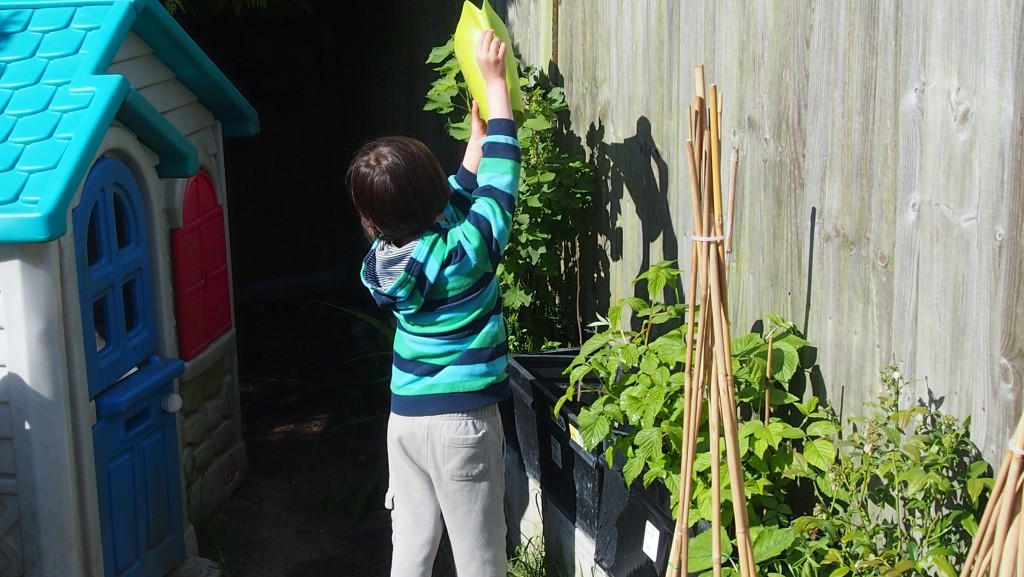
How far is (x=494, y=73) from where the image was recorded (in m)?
3.18

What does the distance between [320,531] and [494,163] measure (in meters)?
2.23

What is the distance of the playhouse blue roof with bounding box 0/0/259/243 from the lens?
3248 mm

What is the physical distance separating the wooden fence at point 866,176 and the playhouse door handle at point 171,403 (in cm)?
183

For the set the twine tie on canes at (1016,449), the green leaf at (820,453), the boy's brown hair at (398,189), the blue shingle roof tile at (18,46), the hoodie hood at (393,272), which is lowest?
the green leaf at (820,453)

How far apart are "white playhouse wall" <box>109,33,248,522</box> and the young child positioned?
4.57ft

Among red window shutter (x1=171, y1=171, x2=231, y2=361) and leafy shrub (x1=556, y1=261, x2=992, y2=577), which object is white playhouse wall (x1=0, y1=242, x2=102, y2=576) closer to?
red window shutter (x1=171, y1=171, x2=231, y2=361)

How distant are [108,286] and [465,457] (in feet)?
4.87

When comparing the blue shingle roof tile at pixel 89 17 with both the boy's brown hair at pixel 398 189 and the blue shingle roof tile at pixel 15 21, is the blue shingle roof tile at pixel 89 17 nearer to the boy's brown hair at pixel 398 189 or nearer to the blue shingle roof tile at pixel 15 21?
the blue shingle roof tile at pixel 15 21

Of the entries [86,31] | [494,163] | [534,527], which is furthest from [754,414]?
[86,31]

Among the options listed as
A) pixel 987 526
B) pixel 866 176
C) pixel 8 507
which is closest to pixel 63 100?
pixel 8 507

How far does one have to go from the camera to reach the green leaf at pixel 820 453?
100 inches

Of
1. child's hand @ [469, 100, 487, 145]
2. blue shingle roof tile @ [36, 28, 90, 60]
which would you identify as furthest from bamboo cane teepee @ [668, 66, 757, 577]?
blue shingle roof tile @ [36, 28, 90, 60]

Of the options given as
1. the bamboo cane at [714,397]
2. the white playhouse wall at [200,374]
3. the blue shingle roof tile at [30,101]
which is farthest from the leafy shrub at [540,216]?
the bamboo cane at [714,397]

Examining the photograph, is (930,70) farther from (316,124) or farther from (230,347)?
(316,124)
